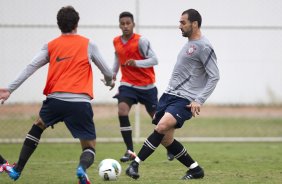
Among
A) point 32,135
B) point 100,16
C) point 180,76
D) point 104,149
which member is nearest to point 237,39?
point 100,16

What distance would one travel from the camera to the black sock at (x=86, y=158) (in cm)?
708

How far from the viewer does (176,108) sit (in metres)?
7.87

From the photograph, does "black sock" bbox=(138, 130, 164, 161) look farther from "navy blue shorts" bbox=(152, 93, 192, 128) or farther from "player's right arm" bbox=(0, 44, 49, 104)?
"player's right arm" bbox=(0, 44, 49, 104)

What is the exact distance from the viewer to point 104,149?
499 inches

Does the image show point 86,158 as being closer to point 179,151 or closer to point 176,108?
point 176,108

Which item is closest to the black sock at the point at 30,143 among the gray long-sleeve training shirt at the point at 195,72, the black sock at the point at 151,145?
the black sock at the point at 151,145

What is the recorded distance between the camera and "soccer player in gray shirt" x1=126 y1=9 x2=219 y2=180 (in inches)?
308

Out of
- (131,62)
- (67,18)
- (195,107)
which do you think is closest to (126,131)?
(131,62)

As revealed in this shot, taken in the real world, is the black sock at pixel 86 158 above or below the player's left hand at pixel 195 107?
below

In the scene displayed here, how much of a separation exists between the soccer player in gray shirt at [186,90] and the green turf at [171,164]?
1.23ft

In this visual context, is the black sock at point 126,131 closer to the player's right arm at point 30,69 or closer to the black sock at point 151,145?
the black sock at point 151,145

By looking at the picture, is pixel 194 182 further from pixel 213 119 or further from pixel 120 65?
pixel 213 119

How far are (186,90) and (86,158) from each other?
60.0 inches

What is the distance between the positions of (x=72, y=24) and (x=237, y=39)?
834cm
